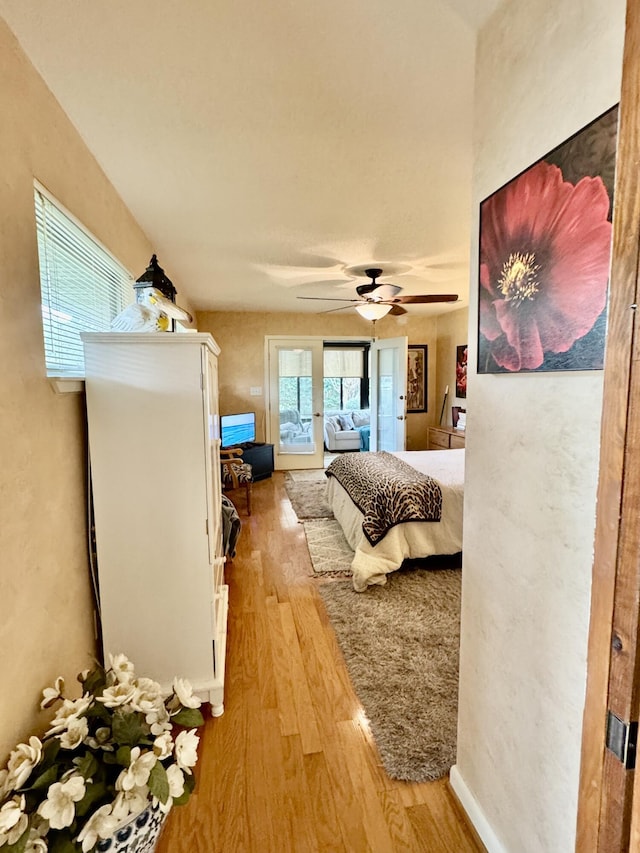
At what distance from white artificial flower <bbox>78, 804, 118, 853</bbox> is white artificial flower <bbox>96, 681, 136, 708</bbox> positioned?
23cm

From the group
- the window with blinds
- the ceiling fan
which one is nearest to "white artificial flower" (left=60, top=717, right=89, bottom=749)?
the window with blinds

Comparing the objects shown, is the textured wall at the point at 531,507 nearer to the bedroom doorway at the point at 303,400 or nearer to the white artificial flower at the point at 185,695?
the white artificial flower at the point at 185,695

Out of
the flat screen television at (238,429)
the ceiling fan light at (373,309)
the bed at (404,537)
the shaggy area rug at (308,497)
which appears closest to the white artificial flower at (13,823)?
the bed at (404,537)

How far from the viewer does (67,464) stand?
150 centimetres

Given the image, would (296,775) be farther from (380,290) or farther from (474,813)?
(380,290)

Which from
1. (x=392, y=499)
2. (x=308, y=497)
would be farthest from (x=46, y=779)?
(x=308, y=497)

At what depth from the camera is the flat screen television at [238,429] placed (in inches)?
213

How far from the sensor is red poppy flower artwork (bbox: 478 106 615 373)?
2.72 feet

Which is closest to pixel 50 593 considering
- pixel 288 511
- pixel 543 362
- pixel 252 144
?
pixel 543 362

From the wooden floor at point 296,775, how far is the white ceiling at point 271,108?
8.22 feet

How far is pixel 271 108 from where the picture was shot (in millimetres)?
1573

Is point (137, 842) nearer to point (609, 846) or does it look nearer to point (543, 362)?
point (609, 846)

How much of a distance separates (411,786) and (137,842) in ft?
3.17

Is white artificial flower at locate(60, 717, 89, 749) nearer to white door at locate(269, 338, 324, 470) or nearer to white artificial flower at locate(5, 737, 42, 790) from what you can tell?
white artificial flower at locate(5, 737, 42, 790)
